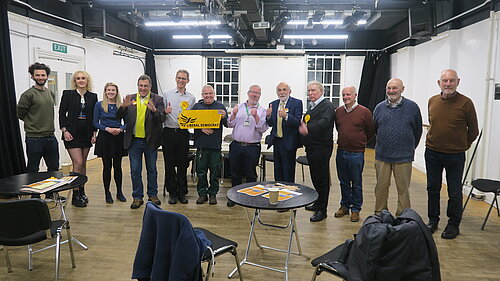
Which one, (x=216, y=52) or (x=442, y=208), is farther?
(x=216, y=52)

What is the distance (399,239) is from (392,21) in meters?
8.71

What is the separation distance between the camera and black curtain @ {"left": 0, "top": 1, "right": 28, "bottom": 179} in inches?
199

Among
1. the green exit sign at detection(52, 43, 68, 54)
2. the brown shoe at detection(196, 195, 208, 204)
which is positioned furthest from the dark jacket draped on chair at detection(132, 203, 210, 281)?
the green exit sign at detection(52, 43, 68, 54)

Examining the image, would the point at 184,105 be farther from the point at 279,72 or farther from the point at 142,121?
the point at 279,72

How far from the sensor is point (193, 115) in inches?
174

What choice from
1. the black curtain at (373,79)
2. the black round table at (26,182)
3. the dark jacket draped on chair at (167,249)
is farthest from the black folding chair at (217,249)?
the black curtain at (373,79)

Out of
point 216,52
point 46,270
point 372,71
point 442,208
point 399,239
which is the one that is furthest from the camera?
point 216,52

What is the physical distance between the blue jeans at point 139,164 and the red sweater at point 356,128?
90.8 inches

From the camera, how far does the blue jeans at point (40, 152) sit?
429cm

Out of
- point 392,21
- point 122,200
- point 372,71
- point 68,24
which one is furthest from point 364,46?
point 122,200

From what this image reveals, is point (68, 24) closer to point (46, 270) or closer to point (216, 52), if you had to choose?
point (216, 52)

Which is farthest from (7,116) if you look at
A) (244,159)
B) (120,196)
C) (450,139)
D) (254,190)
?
(450,139)

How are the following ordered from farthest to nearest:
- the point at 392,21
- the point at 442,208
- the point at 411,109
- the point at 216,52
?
the point at 216,52
the point at 392,21
the point at 442,208
the point at 411,109

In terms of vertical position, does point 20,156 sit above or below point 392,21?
below
